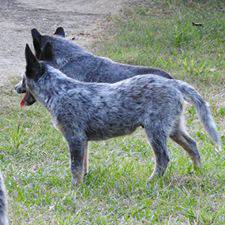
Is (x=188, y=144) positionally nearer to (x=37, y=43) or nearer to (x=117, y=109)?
(x=117, y=109)

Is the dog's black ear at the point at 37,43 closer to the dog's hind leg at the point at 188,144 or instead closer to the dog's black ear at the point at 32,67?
the dog's black ear at the point at 32,67

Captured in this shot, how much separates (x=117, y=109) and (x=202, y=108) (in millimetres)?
835

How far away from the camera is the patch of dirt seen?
42.2ft

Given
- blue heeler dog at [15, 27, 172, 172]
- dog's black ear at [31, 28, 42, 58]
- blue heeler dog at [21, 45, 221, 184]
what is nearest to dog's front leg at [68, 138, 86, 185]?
blue heeler dog at [21, 45, 221, 184]

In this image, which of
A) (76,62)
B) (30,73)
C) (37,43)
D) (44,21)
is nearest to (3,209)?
(30,73)

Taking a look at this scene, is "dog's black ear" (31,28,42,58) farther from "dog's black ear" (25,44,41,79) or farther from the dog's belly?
the dog's belly

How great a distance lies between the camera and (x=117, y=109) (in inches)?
272

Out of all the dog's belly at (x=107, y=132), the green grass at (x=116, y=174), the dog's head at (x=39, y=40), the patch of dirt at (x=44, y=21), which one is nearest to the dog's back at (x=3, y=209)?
the green grass at (x=116, y=174)

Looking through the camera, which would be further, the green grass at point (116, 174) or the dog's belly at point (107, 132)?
the dog's belly at point (107, 132)

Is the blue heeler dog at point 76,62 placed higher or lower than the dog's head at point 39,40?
lower

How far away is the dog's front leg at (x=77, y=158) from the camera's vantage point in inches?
270

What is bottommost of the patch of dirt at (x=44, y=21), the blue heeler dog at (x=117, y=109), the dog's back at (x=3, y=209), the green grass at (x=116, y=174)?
the patch of dirt at (x=44, y=21)

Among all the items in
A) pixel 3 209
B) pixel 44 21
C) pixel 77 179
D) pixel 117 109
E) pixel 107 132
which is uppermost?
Result: pixel 3 209

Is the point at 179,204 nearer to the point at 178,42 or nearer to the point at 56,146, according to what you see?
the point at 56,146
